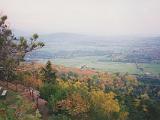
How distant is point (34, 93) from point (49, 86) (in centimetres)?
293

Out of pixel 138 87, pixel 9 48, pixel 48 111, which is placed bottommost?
pixel 138 87

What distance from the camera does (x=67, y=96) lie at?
52906mm

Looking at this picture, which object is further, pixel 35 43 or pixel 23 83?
pixel 23 83

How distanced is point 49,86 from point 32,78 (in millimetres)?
10753

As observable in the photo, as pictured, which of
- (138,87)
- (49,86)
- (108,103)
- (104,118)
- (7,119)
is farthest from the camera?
(138,87)

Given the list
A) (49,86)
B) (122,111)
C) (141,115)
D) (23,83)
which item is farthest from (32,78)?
(141,115)

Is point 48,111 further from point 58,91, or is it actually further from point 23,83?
point 23,83

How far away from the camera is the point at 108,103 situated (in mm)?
74438

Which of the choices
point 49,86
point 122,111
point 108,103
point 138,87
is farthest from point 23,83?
point 138,87

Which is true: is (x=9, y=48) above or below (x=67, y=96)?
above

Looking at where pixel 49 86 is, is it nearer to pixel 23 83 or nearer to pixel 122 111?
pixel 23 83

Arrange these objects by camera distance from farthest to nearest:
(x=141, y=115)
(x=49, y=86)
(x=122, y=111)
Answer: (x=141, y=115)
(x=122, y=111)
(x=49, y=86)

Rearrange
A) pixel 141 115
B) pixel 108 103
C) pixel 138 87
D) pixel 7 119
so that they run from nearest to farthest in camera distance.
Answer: pixel 7 119, pixel 108 103, pixel 141 115, pixel 138 87

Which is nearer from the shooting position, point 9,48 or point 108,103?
point 9,48
